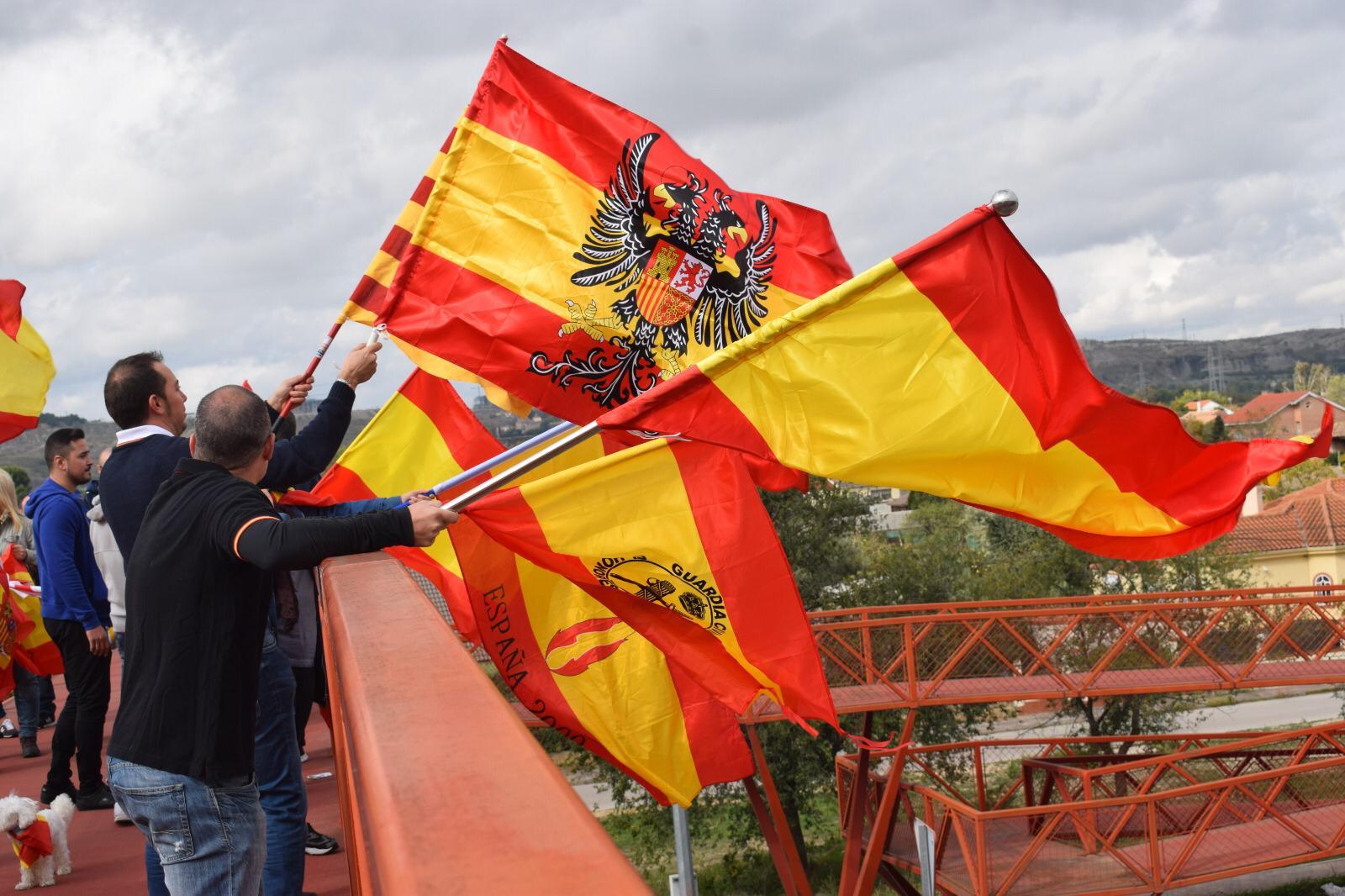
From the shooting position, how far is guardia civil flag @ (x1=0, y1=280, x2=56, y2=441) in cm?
735

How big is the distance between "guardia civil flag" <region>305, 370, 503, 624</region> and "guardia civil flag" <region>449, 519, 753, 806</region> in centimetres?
61

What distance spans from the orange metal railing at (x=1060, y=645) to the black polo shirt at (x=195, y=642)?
36.6ft

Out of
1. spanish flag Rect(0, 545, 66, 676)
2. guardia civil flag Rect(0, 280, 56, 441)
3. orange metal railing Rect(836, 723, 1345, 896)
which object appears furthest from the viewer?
orange metal railing Rect(836, 723, 1345, 896)

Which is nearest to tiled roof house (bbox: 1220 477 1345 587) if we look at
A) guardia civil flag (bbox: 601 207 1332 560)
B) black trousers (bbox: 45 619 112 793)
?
guardia civil flag (bbox: 601 207 1332 560)

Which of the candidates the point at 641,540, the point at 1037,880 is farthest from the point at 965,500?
the point at 1037,880

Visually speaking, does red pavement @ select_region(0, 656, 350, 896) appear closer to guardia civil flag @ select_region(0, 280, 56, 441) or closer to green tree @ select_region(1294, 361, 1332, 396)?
guardia civil flag @ select_region(0, 280, 56, 441)

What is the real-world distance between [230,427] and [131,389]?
105 centimetres

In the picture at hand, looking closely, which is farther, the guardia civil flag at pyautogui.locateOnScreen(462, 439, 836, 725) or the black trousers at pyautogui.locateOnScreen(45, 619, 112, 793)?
the black trousers at pyautogui.locateOnScreen(45, 619, 112, 793)

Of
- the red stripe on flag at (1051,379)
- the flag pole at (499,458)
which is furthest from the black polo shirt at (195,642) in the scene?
the red stripe on flag at (1051,379)

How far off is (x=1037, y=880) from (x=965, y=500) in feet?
38.6

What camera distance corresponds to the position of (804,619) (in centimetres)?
524

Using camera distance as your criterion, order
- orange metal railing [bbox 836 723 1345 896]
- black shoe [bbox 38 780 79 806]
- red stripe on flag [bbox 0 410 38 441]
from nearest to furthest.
Answer: black shoe [bbox 38 780 79 806]
red stripe on flag [bbox 0 410 38 441]
orange metal railing [bbox 836 723 1345 896]

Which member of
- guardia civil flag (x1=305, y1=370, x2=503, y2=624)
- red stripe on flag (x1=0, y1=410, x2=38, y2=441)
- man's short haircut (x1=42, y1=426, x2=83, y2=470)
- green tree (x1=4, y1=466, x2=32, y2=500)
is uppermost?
green tree (x1=4, y1=466, x2=32, y2=500)

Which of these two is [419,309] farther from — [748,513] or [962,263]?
[962,263]
